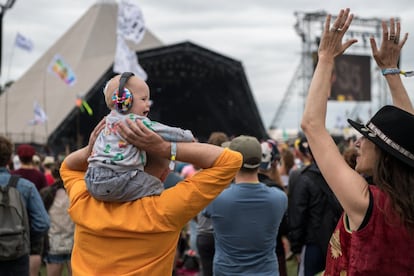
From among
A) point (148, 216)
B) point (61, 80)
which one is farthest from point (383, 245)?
point (61, 80)

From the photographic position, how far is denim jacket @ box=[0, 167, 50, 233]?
4836mm

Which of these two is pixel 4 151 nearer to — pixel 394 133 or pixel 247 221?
pixel 247 221

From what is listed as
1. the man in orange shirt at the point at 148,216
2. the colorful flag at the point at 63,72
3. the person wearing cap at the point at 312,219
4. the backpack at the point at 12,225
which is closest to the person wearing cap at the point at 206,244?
the person wearing cap at the point at 312,219

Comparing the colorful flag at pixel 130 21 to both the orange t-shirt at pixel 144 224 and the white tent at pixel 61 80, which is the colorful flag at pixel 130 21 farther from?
the white tent at pixel 61 80

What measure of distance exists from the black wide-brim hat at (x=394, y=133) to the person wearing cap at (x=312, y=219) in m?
2.89

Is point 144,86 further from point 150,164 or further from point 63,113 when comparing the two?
point 63,113

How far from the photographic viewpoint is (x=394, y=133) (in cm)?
207

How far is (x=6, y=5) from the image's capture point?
38.1 ft

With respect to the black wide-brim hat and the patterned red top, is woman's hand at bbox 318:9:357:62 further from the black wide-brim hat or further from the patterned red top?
the patterned red top

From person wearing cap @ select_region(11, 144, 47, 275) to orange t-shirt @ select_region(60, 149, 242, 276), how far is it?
10.2 feet

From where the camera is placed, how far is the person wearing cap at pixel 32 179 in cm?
547

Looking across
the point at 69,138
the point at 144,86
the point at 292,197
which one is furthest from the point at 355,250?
the point at 69,138

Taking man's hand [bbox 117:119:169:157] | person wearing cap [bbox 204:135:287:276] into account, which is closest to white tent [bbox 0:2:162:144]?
person wearing cap [bbox 204:135:287:276]

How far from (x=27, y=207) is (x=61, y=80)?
31.4 meters
